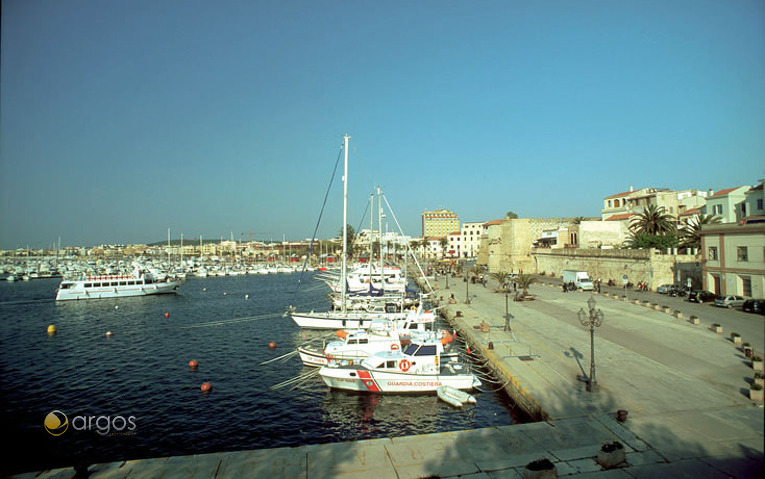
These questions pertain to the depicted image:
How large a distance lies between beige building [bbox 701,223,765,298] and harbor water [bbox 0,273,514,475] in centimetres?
1043

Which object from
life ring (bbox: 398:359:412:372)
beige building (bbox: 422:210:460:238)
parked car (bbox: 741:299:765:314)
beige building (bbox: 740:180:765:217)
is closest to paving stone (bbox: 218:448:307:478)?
life ring (bbox: 398:359:412:372)

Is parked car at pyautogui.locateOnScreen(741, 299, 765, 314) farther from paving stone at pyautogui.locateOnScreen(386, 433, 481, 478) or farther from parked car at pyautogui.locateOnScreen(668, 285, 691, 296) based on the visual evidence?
parked car at pyautogui.locateOnScreen(668, 285, 691, 296)

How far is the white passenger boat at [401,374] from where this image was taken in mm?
20016

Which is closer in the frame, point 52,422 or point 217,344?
point 52,422

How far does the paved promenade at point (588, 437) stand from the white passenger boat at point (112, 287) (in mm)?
65491

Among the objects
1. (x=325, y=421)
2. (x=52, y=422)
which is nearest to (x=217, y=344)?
(x=52, y=422)

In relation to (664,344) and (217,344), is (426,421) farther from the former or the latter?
(217,344)

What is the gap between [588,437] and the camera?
459 inches

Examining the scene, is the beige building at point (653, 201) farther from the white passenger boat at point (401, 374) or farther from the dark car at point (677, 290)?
the white passenger boat at point (401, 374)

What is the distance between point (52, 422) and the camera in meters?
18.2

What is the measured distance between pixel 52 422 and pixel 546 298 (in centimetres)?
4004

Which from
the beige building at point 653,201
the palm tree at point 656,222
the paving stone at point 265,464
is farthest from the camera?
the beige building at point 653,201

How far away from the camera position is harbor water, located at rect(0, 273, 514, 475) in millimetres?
16219

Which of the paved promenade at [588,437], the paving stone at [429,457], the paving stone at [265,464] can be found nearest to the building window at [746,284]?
the paved promenade at [588,437]
